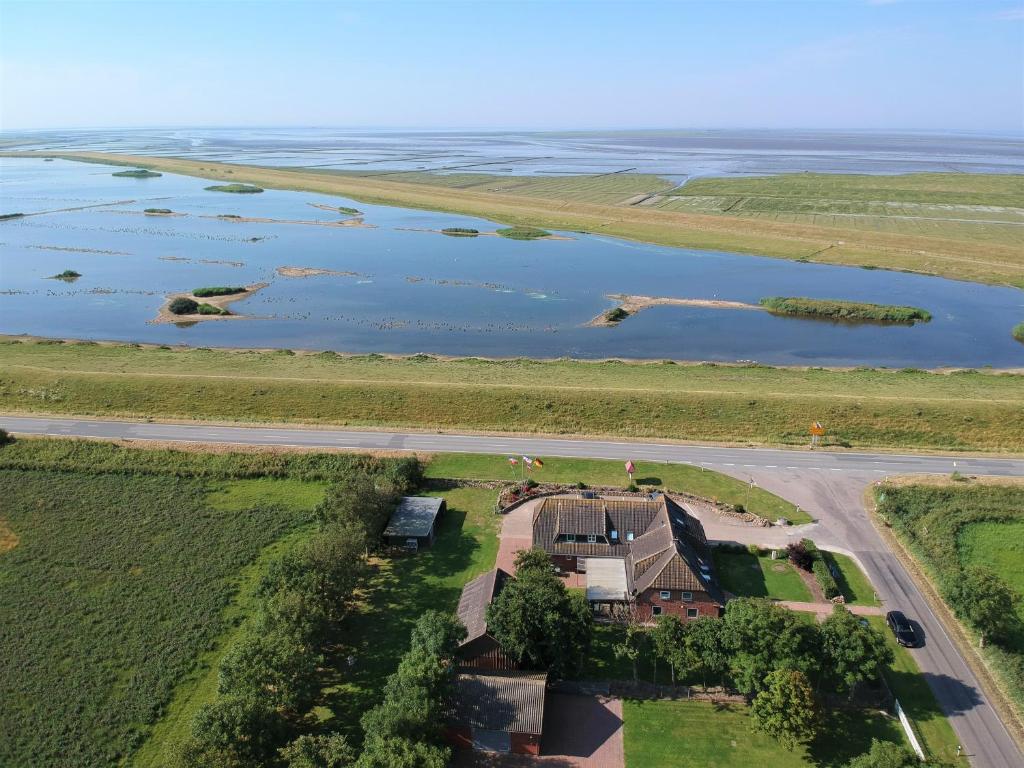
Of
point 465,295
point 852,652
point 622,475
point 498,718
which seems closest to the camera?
point 498,718

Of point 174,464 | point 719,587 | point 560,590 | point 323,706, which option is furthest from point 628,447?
point 174,464

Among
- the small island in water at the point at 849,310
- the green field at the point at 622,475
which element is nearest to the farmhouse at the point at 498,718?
the green field at the point at 622,475

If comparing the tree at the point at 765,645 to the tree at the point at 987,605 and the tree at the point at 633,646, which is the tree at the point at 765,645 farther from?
the tree at the point at 987,605

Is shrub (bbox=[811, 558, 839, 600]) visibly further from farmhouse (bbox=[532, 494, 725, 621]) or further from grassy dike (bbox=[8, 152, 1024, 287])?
grassy dike (bbox=[8, 152, 1024, 287])

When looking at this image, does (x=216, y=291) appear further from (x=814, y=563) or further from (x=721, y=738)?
(x=721, y=738)

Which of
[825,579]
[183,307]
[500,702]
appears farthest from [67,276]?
[825,579]

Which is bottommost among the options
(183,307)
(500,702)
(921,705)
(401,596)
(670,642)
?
(401,596)
